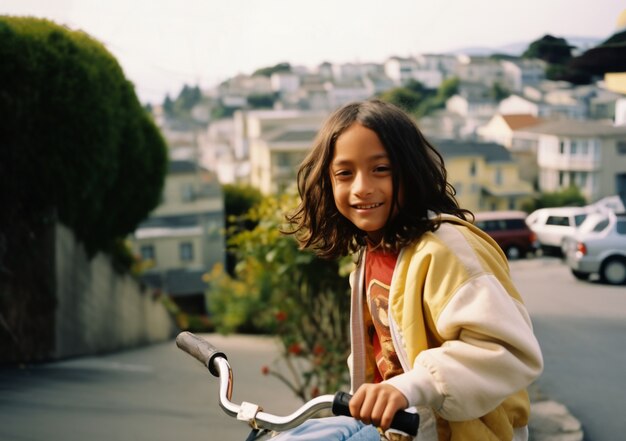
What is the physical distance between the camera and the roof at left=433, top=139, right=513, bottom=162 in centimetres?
371

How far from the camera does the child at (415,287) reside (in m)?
1.27

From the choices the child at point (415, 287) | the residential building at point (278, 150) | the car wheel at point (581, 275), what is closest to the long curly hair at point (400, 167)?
the child at point (415, 287)

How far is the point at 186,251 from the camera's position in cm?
2242

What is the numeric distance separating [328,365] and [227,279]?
10.9 meters

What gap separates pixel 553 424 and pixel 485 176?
4.75ft

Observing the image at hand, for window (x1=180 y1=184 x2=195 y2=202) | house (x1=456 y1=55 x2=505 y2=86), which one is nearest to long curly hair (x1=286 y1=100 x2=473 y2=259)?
house (x1=456 y1=55 x2=505 y2=86)

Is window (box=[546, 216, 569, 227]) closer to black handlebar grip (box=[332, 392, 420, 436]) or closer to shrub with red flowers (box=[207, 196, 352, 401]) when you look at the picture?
shrub with red flowers (box=[207, 196, 352, 401])

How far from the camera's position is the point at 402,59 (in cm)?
462

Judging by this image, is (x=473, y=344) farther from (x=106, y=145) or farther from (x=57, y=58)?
(x=106, y=145)

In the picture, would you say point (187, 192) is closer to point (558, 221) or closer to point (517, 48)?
point (517, 48)

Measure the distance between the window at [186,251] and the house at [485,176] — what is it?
18328 mm

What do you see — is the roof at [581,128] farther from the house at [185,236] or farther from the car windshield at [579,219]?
the house at [185,236]

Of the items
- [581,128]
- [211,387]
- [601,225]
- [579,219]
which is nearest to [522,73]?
[581,128]

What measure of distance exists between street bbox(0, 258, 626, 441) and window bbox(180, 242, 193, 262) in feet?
49.2
